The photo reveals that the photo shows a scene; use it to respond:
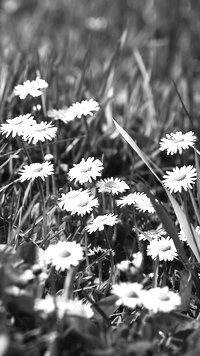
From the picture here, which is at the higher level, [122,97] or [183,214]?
[122,97]

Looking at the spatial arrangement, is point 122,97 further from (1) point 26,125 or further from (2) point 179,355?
(2) point 179,355

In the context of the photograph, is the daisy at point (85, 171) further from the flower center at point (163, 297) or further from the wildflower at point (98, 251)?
the flower center at point (163, 297)

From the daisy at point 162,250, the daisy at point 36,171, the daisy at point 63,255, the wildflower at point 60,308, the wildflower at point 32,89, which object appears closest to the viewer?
the wildflower at point 60,308

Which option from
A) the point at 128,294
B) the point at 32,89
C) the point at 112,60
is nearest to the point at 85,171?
the point at 32,89

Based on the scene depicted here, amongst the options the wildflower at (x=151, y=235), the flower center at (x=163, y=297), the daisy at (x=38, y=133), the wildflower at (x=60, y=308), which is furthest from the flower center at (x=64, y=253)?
the daisy at (x=38, y=133)

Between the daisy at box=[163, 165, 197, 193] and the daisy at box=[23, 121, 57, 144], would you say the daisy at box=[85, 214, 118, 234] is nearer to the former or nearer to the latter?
the daisy at box=[163, 165, 197, 193]

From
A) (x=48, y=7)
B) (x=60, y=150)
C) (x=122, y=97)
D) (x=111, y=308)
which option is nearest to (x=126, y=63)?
(x=122, y=97)

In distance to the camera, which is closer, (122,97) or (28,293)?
(28,293)

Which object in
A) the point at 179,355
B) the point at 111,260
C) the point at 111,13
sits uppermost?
the point at 111,13

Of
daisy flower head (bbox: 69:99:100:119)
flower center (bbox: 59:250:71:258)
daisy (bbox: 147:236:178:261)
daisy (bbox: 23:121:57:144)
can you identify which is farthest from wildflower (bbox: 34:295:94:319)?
daisy flower head (bbox: 69:99:100:119)
